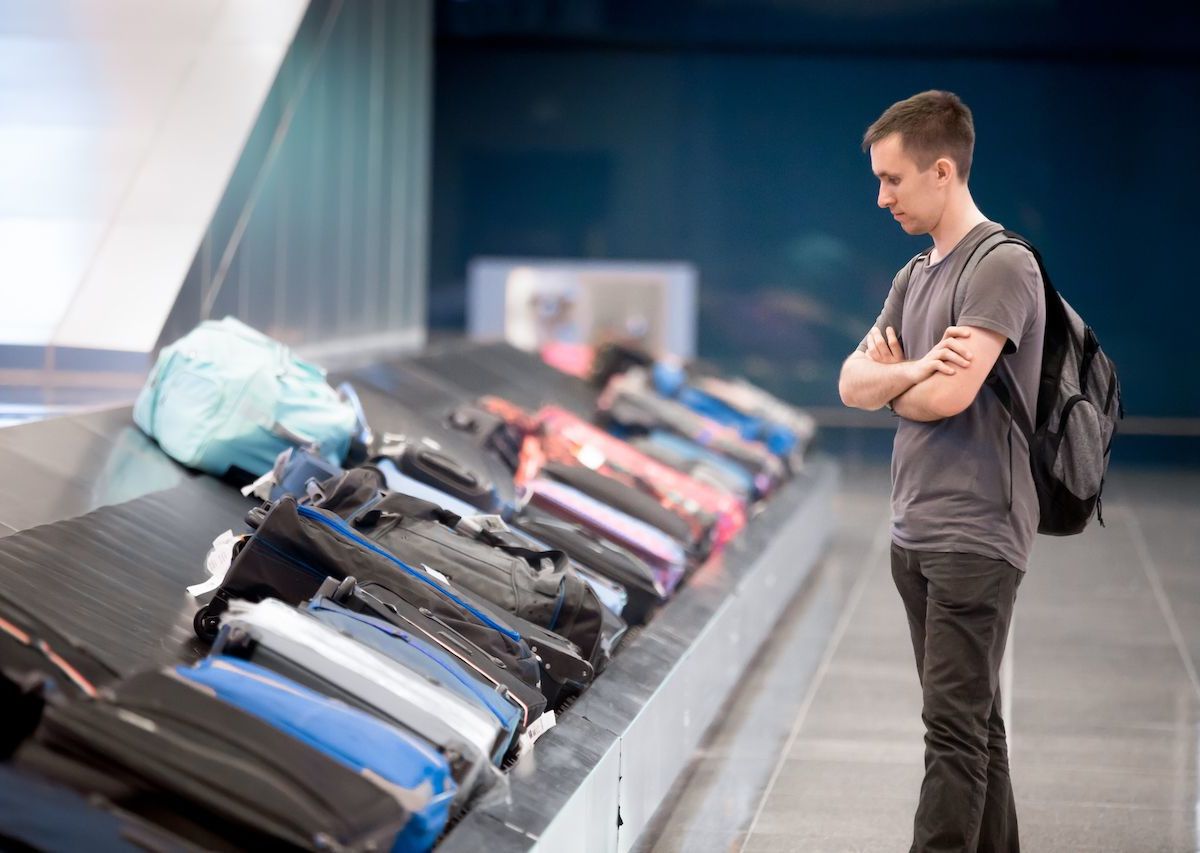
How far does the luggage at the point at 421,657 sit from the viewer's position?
2625 millimetres

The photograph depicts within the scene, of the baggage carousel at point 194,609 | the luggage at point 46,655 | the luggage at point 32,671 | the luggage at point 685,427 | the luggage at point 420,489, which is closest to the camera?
the luggage at point 32,671

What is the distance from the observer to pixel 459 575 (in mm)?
3363

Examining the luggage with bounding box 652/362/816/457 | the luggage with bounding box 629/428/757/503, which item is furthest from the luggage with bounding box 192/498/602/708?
the luggage with bounding box 652/362/816/457

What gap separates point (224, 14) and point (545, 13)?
6.80 meters

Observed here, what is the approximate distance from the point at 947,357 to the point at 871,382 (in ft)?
0.63

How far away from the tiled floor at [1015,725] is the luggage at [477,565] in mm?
580

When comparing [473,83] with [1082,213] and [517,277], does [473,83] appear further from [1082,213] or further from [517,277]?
[1082,213]

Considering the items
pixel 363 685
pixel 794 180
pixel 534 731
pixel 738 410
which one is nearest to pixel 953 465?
pixel 534 731

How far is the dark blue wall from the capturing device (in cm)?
1225

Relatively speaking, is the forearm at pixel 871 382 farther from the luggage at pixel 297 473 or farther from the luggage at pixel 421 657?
the luggage at pixel 297 473

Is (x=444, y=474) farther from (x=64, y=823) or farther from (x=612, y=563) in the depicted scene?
(x=64, y=823)

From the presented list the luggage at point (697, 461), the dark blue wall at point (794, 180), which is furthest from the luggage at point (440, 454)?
the dark blue wall at point (794, 180)

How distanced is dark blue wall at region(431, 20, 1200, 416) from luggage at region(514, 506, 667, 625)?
28.8 feet

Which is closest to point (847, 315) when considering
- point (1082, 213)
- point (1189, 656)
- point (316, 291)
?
point (1082, 213)
